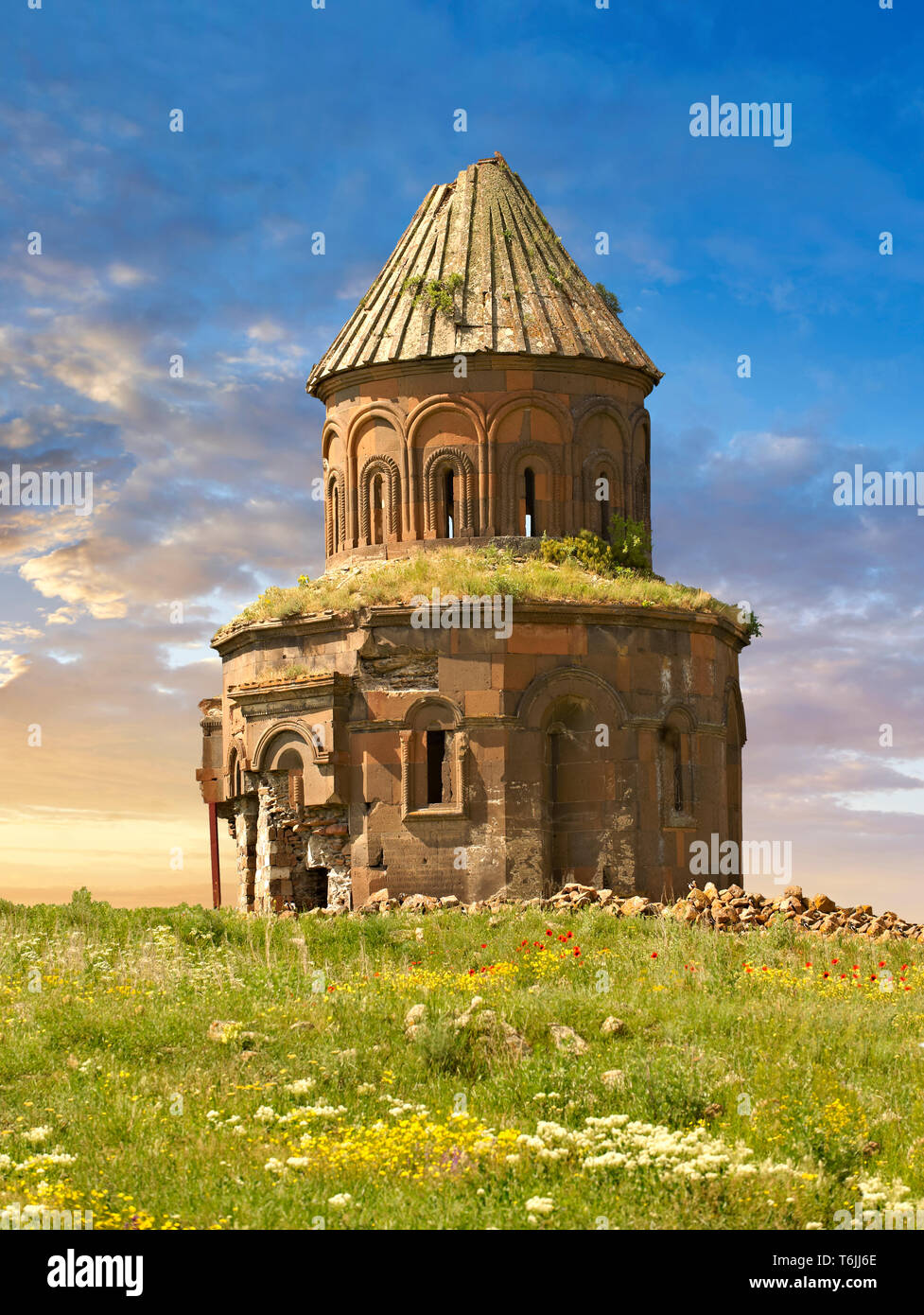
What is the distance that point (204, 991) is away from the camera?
1405 centimetres

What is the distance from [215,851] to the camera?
24.8 metres

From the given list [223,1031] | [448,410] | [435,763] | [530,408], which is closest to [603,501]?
[530,408]

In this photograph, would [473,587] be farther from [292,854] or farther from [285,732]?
[292,854]

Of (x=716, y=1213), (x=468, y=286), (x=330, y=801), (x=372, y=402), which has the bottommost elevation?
(x=716, y=1213)

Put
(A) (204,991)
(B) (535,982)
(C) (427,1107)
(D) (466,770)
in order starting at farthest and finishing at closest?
(D) (466,770)
(B) (535,982)
(A) (204,991)
(C) (427,1107)

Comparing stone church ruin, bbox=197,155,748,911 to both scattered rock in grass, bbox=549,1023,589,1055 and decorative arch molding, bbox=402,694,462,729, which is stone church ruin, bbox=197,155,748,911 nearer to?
decorative arch molding, bbox=402,694,462,729

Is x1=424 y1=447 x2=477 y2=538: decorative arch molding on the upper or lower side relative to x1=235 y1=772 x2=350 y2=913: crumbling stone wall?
upper

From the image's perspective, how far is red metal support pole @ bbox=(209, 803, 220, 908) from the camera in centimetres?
2467

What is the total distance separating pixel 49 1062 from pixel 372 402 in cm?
1484

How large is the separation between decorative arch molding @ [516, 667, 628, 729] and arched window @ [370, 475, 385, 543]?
14.1 ft

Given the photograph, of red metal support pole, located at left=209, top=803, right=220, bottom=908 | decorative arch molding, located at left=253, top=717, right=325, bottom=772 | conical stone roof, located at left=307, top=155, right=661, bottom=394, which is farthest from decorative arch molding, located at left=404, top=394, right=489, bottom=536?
red metal support pole, located at left=209, top=803, right=220, bottom=908

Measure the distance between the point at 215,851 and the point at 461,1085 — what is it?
1443 centimetres
